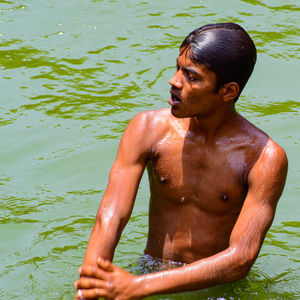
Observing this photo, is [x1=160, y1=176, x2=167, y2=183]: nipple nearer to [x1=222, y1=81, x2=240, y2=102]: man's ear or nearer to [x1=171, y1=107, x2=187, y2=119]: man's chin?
[x1=171, y1=107, x2=187, y2=119]: man's chin

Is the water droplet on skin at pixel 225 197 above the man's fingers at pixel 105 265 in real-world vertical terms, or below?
above

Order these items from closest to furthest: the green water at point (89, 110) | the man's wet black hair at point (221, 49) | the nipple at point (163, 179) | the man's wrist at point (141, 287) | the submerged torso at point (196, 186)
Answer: the man's wrist at point (141, 287), the man's wet black hair at point (221, 49), the submerged torso at point (196, 186), the nipple at point (163, 179), the green water at point (89, 110)

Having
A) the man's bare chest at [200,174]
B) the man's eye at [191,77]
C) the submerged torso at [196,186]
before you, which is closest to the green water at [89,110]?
the submerged torso at [196,186]

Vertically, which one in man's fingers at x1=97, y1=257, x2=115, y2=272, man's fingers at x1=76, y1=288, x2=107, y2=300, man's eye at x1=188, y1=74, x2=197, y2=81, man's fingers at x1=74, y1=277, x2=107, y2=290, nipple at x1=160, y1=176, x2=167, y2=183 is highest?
man's eye at x1=188, y1=74, x2=197, y2=81

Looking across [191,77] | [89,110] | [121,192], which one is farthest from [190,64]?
[89,110]

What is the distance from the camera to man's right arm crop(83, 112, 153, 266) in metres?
4.19

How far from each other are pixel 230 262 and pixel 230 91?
0.87 m

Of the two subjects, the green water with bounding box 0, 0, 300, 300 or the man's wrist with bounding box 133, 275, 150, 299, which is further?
the green water with bounding box 0, 0, 300, 300

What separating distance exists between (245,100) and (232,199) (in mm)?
3092

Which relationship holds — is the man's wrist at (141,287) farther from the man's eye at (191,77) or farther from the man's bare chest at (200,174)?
the man's eye at (191,77)

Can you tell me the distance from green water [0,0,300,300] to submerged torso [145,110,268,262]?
0.30 meters

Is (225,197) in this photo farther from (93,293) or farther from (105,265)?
(93,293)

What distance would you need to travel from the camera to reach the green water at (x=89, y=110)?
17.3 feet

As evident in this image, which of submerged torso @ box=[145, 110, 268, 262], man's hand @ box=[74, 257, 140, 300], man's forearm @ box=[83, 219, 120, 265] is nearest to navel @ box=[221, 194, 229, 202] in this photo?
submerged torso @ box=[145, 110, 268, 262]
